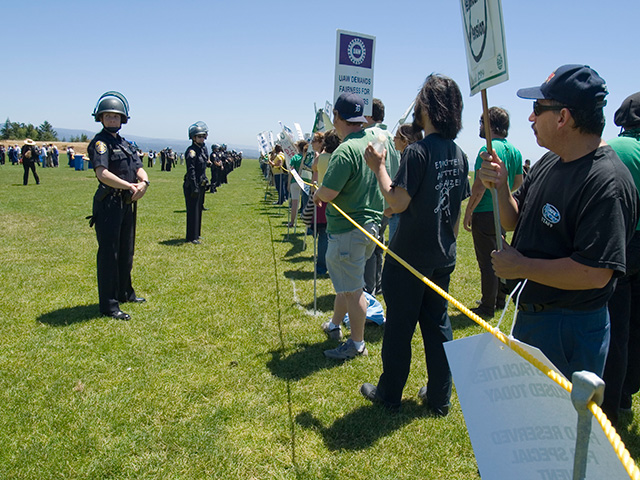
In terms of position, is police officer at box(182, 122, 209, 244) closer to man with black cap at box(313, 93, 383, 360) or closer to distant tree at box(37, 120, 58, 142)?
man with black cap at box(313, 93, 383, 360)

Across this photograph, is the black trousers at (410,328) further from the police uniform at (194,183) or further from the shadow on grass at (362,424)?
the police uniform at (194,183)

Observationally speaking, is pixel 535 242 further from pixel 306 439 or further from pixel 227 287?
pixel 227 287

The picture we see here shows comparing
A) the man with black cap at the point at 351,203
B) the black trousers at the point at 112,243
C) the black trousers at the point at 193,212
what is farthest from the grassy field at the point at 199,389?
the black trousers at the point at 193,212

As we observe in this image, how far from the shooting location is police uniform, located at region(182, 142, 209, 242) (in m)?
9.59

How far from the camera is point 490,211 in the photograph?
532cm

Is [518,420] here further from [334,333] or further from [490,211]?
[490,211]

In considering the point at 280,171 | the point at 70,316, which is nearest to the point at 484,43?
the point at 70,316

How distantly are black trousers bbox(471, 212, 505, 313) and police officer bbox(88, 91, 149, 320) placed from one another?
3.72m

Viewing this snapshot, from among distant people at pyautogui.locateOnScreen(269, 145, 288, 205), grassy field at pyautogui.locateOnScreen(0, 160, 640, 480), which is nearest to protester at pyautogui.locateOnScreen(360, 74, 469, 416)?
grassy field at pyautogui.locateOnScreen(0, 160, 640, 480)

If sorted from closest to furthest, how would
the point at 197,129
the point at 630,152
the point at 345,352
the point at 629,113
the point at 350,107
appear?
the point at 630,152 → the point at 629,113 → the point at 350,107 → the point at 345,352 → the point at 197,129

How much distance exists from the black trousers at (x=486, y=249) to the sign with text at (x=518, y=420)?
410cm

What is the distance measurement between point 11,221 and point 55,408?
10369mm

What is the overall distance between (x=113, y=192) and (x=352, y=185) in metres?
2.68

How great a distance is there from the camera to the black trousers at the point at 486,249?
5.42 meters
